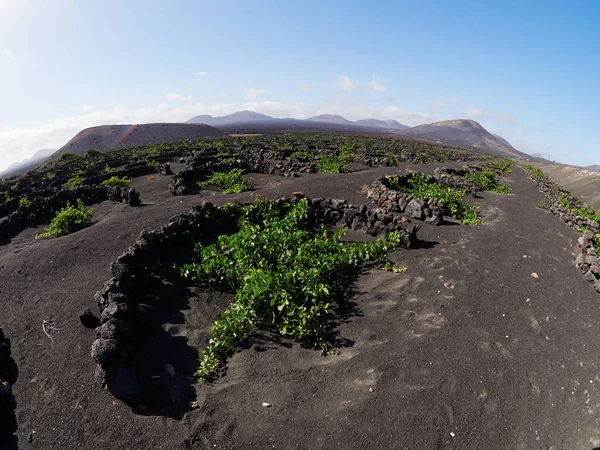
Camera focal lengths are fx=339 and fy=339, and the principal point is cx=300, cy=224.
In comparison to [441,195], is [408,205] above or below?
below

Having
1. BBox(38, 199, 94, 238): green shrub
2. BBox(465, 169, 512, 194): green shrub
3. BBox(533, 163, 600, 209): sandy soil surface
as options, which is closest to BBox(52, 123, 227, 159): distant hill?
BBox(38, 199, 94, 238): green shrub

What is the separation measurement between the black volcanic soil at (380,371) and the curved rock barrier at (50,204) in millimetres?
8927

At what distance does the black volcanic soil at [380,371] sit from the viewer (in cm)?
540

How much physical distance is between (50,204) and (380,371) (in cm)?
2225

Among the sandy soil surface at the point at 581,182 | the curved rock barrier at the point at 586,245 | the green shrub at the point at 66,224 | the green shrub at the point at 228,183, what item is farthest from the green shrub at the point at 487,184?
the green shrub at the point at 66,224

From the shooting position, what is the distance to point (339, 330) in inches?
306

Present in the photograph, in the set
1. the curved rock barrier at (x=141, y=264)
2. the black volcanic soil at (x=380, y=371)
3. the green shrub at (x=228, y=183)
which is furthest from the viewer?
the green shrub at (x=228, y=183)

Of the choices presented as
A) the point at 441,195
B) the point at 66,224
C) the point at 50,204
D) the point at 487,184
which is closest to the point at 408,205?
the point at 441,195

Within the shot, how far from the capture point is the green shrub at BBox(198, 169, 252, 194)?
2173 centimetres

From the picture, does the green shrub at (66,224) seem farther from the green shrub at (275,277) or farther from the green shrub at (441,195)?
the green shrub at (441,195)

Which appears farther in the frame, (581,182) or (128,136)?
(128,136)

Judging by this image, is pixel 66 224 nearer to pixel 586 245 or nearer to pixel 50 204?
pixel 50 204

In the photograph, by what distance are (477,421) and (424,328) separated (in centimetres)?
229

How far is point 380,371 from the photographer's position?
6.52 m
